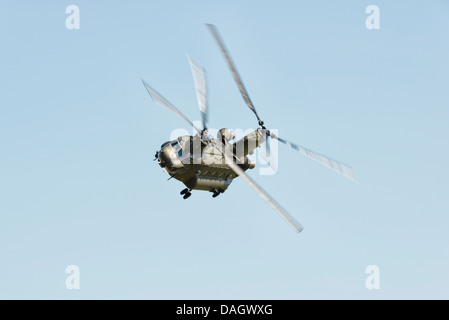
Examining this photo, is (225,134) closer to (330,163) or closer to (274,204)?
(330,163)

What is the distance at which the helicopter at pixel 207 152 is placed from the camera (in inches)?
1865

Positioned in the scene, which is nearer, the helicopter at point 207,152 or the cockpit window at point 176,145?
the helicopter at point 207,152

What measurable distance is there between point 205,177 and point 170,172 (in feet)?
10.2

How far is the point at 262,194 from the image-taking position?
41625 mm

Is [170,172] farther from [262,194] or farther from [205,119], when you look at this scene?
[262,194]

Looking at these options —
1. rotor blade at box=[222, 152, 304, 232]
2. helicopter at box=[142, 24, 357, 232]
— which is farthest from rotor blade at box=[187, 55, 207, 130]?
rotor blade at box=[222, 152, 304, 232]

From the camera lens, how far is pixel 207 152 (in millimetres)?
50938

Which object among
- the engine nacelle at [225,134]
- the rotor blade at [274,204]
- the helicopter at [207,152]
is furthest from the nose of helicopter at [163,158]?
the rotor blade at [274,204]

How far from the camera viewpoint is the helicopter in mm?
47375

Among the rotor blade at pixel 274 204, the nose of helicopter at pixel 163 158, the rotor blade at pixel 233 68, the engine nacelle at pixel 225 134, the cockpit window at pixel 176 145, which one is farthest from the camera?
the engine nacelle at pixel 225 134

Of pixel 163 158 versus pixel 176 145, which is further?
pixel 176 145

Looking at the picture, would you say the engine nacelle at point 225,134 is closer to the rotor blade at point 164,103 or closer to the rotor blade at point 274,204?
the rotor blade at point 164,103

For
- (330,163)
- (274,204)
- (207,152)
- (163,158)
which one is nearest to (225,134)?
(207,152)
